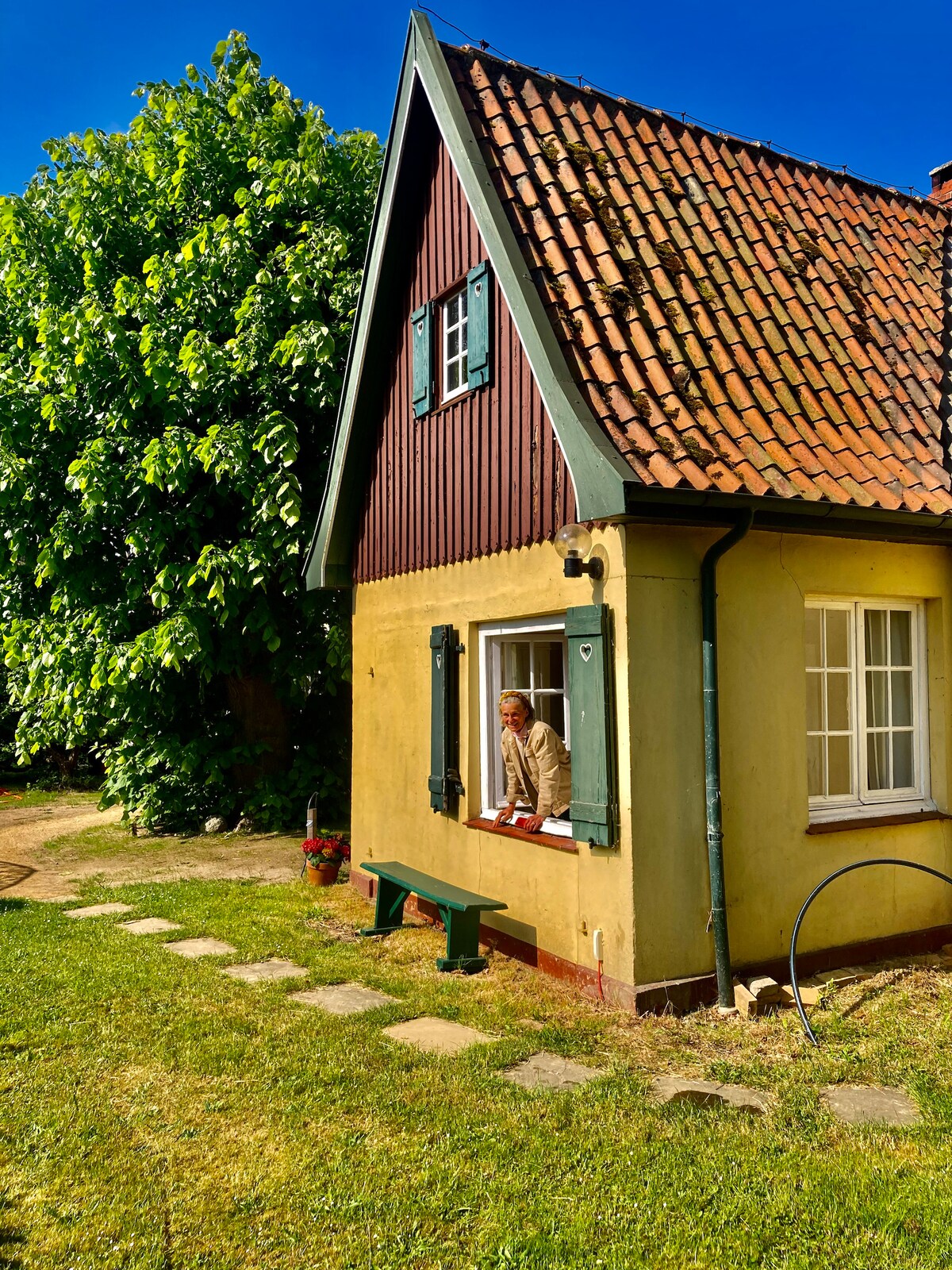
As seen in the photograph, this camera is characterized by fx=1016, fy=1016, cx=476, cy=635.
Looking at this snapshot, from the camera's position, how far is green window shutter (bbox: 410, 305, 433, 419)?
8703 millimetres

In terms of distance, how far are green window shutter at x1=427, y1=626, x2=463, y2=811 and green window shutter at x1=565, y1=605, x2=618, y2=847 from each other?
5.84 feet

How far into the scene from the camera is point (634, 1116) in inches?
179

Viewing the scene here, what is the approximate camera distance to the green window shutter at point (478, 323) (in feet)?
24.9

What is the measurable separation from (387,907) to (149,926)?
6.85ft

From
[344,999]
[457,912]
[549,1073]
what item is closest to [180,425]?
[457,912]

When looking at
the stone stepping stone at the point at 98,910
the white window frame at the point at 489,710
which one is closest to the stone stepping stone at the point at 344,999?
the white window frame at the point at 489,710

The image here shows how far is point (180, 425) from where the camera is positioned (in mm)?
13125

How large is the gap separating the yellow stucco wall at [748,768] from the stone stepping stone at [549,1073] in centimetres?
84

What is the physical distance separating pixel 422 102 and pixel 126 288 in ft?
18.4

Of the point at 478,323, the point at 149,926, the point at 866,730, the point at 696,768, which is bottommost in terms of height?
the point at 149,926

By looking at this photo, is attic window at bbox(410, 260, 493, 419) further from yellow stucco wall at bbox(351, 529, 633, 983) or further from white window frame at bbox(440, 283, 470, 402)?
yellow stucco wall at bbox(351, 529, 633, 983)

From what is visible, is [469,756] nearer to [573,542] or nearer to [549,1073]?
[573,542]

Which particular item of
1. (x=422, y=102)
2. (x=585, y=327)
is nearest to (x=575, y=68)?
(x=422, y=102)

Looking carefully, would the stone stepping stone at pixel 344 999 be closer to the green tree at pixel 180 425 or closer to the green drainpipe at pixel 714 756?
the green drainpipe at pixel 714 756
